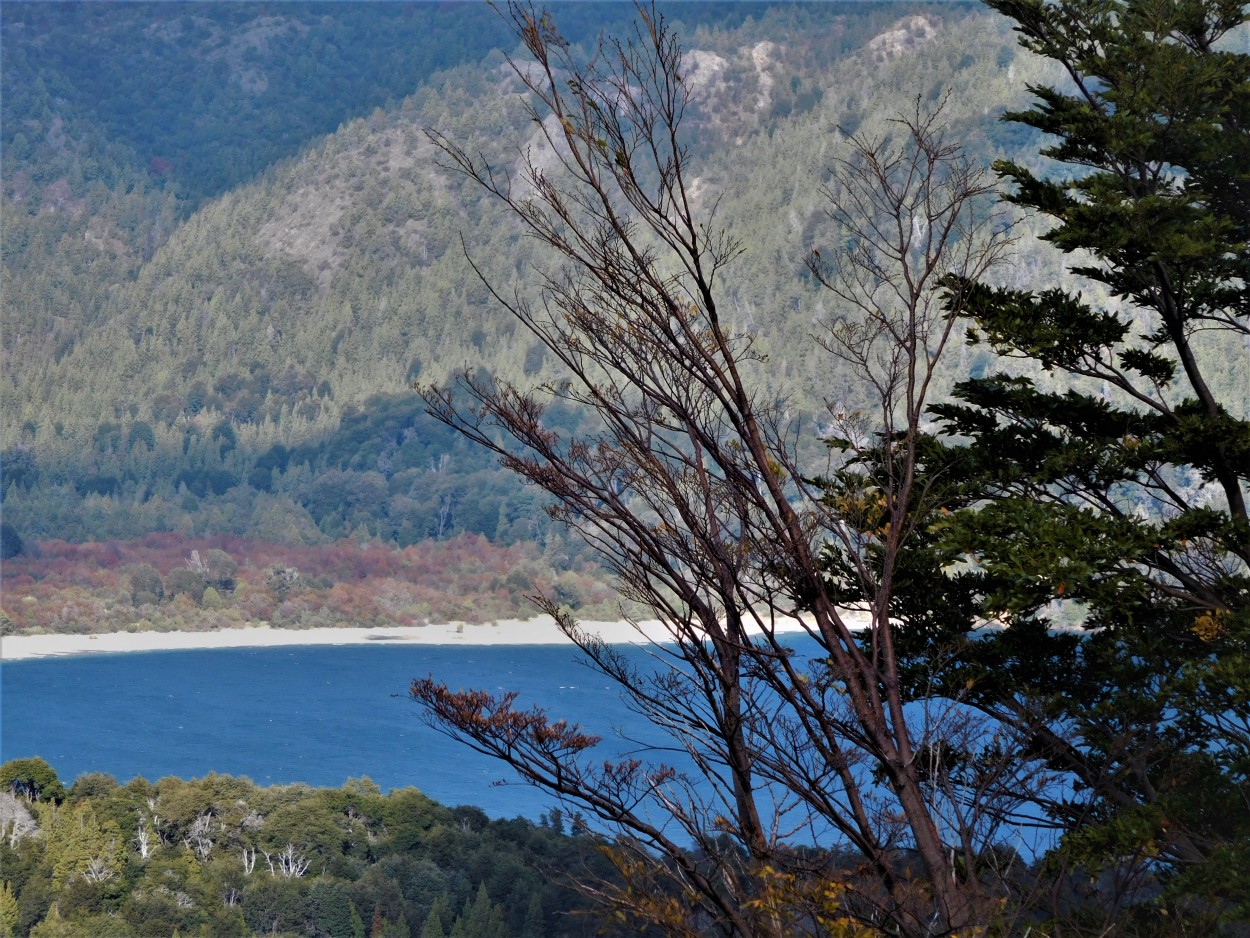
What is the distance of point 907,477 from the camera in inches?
184

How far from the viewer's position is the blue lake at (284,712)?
59.9m

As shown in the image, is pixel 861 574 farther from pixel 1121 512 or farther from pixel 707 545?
pixel 1121 512

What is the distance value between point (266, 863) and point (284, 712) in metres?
50.3

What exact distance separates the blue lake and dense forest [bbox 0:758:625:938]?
2179 cm

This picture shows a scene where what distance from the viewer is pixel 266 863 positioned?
90.1 feet

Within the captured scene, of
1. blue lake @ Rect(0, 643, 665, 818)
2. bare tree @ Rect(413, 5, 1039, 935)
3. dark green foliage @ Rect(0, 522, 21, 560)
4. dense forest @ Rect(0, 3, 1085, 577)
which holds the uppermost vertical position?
dense forest @ Rect(0, 3, 1085, 577)

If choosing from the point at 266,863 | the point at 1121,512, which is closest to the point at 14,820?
the point at 266,863

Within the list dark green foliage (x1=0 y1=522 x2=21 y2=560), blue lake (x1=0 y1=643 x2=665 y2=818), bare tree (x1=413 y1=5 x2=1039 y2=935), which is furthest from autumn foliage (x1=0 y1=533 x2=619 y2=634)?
bare tree (x1=413 y1=5 x2=1039 y2=935)

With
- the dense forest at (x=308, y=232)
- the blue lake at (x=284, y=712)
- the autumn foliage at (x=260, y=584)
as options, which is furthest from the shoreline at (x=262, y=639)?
the dense forest at (x=308, y=232)

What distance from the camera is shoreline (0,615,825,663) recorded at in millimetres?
94375

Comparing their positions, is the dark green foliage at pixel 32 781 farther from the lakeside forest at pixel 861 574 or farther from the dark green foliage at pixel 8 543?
the dark green foliage at pixel 8 543

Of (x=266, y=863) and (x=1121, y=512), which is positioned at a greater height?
(x=1121, y=512)

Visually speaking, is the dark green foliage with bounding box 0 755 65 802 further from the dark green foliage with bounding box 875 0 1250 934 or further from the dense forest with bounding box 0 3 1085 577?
the dense forest with bounding box 0 3 1085 577

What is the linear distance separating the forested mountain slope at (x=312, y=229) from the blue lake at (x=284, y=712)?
Answer: 17.7 meters
